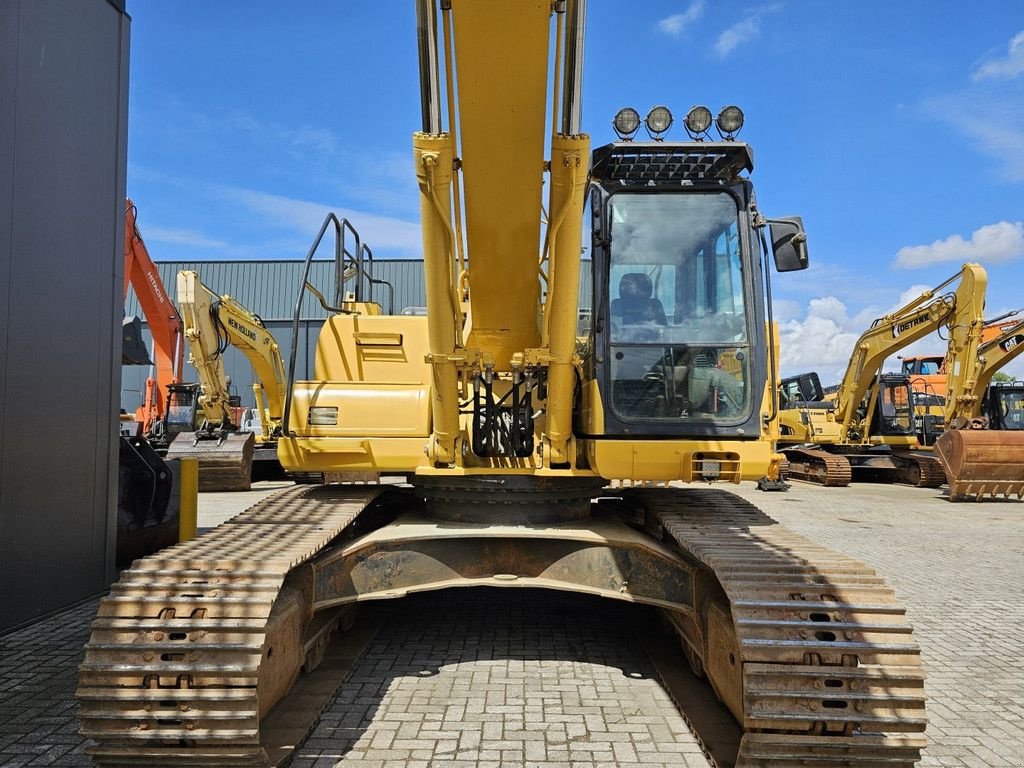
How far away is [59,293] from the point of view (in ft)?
18.1

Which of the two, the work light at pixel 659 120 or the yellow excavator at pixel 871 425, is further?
the yellow excavator at pixel 871 425

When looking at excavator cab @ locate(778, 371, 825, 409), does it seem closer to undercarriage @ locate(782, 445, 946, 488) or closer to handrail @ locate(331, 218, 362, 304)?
undercarriage @ locate(782, 445, 946, 488)

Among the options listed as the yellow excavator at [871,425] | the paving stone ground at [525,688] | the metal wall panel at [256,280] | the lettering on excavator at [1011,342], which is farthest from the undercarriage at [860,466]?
the metal wall panel at [256,280]

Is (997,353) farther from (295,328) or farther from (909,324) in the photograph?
(295,328)

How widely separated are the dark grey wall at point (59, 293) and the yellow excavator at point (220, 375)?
20.0 ft

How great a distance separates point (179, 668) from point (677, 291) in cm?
315

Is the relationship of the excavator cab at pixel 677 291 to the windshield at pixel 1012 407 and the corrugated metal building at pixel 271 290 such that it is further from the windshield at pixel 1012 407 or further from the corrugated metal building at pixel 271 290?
the corrugated metal building at pixel 271 290

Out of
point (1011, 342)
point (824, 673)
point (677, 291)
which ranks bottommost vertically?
point (824, 673)

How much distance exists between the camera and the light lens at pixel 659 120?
14.0 ft

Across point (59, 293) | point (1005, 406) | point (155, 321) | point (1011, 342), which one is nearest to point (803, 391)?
point (1005, 406)

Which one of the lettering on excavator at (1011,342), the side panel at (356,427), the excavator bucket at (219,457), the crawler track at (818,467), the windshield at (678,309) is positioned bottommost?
the crawler track at (818,467)

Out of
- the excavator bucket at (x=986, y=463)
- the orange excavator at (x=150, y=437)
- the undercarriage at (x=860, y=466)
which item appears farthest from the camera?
the undercarriage at (x=860, y=466)

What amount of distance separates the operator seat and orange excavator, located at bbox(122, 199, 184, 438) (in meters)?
9.72

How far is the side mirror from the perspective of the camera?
419 cm
